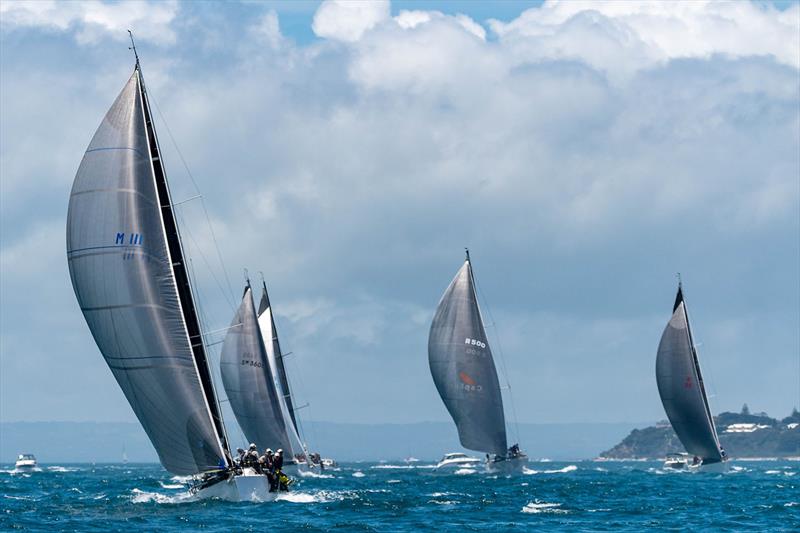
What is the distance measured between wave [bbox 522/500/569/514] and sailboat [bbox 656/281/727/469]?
4139 cm

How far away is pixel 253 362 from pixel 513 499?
90.5ft

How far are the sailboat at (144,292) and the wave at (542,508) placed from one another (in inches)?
449

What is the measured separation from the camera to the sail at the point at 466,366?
88188 mm

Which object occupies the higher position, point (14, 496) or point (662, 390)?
point (662, 390)

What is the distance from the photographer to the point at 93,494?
6588 cm

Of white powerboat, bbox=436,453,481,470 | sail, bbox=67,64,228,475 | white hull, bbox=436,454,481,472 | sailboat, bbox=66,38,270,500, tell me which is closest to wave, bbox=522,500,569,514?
sailboat, bbox=66,38,270,500

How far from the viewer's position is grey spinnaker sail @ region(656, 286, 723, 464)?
96500 mm

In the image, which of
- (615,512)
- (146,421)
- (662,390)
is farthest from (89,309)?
(662,390)

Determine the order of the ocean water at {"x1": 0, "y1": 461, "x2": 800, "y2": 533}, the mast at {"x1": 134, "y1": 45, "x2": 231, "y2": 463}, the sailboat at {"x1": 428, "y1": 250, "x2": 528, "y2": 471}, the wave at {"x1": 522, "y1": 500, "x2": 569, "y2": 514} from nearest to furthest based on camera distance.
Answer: the ocean water at {"x1": 0, "y1": 461, "x2": 800, "y2": 533}
the mast at {"x1": 134, "y1": 45, "x2": 231, "y2": 463}
the wave at {"x1": 522, "y1": 500, "x2": 569, "y2": 514}
the sailboat at {"x1": 428, "y1": 250, "x2": 528, "y2": 471}

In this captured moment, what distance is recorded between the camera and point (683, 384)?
96.9 metres

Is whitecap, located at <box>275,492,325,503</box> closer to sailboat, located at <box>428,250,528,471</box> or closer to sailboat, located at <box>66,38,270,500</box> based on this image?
sailboat, located at <box>66,38,270,500</box>

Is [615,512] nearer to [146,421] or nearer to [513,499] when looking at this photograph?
[513,499]

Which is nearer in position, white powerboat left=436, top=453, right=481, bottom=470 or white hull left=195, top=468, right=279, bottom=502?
white hull left=195, top=468, right=279, bottom=502

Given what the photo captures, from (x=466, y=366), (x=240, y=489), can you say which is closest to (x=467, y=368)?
(x=466, y=366)
